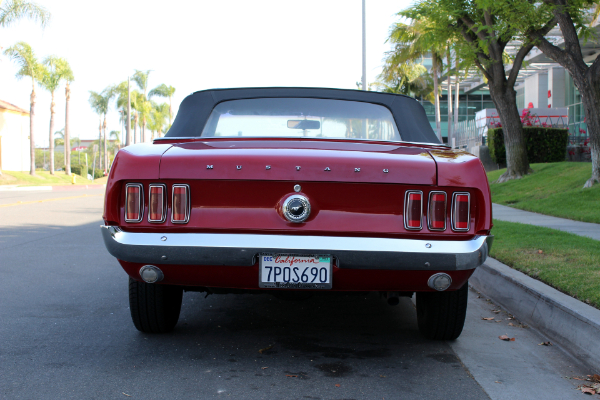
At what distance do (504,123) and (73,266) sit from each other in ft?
48.1

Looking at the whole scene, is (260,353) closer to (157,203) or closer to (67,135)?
(157,203)

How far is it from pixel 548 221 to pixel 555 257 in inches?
191

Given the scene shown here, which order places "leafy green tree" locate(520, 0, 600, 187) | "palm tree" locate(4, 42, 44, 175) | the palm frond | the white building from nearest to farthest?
1. "leafy green tree" locate(520, 0, 600, 187)
2. "palm tree" locate(4, 42, 44, 175)
3. the white building
4. the palm frond

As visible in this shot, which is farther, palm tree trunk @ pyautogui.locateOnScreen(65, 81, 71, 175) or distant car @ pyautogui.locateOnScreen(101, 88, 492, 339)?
palm tree trunk @ pyautogui.locateOnScreen(65, 81, 71, 175)

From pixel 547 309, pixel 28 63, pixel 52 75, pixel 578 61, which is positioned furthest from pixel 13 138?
pixel 547 309

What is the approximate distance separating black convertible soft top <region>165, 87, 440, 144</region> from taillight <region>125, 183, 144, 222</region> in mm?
868

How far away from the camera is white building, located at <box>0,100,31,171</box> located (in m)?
50.3

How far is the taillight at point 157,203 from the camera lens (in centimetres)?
320

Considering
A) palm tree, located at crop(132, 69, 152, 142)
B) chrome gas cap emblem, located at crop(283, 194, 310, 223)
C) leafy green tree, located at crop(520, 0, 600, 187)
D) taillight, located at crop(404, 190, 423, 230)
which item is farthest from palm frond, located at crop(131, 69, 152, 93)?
taillight, located at crop(404, 190, 423, 230)

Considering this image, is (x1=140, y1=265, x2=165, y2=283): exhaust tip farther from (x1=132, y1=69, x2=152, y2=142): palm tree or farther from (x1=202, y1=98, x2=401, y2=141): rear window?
(x1=132, y1=69, x2=152, y2=142): palm tree

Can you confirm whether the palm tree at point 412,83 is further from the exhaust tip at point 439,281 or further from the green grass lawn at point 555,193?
the exhaust tip at point 439,281

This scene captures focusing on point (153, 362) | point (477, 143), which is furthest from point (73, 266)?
point (477, 143)

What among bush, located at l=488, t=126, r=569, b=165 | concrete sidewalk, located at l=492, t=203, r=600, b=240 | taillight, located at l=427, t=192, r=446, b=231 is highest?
bush, located at l=488, t=126, r=569, b=165

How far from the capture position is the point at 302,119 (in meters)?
4.22
